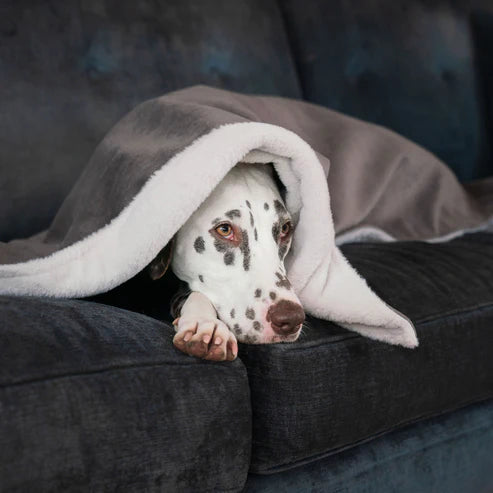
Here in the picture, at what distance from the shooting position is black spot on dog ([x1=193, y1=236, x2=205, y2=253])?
4.24 feet

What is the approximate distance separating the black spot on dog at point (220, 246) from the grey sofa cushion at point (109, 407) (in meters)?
0.22

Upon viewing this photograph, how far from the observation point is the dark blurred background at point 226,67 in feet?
6.03

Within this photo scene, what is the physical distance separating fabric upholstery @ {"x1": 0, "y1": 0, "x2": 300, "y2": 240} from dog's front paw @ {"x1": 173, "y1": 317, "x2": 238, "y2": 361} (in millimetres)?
881

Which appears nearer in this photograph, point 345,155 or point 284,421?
point 284,421

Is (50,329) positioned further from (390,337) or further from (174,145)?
(390,337)

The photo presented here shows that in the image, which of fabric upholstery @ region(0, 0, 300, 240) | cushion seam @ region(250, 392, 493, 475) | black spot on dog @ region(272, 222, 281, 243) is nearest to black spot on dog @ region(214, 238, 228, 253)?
black spot on dog @ region(272, 222, 281, 243)

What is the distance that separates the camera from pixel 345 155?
182cm

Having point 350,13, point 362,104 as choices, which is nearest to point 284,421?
point 362,104

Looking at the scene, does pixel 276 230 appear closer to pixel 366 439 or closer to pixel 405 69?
pixel 366 439

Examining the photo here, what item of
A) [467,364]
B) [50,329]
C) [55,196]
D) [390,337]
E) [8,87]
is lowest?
[467,364]

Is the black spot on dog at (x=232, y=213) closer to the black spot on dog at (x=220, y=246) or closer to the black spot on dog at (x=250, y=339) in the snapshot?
the black spot on dog at (x=220, y=246)

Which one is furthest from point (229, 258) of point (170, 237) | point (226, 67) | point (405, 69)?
point (405, 69)

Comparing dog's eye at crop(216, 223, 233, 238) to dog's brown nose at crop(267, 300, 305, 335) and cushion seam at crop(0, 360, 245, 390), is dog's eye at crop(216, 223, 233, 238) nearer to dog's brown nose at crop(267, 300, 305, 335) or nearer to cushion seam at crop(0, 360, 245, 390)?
dog's brown nose at crop(267, 300, 305, 335)

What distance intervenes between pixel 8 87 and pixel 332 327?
3.61ft
